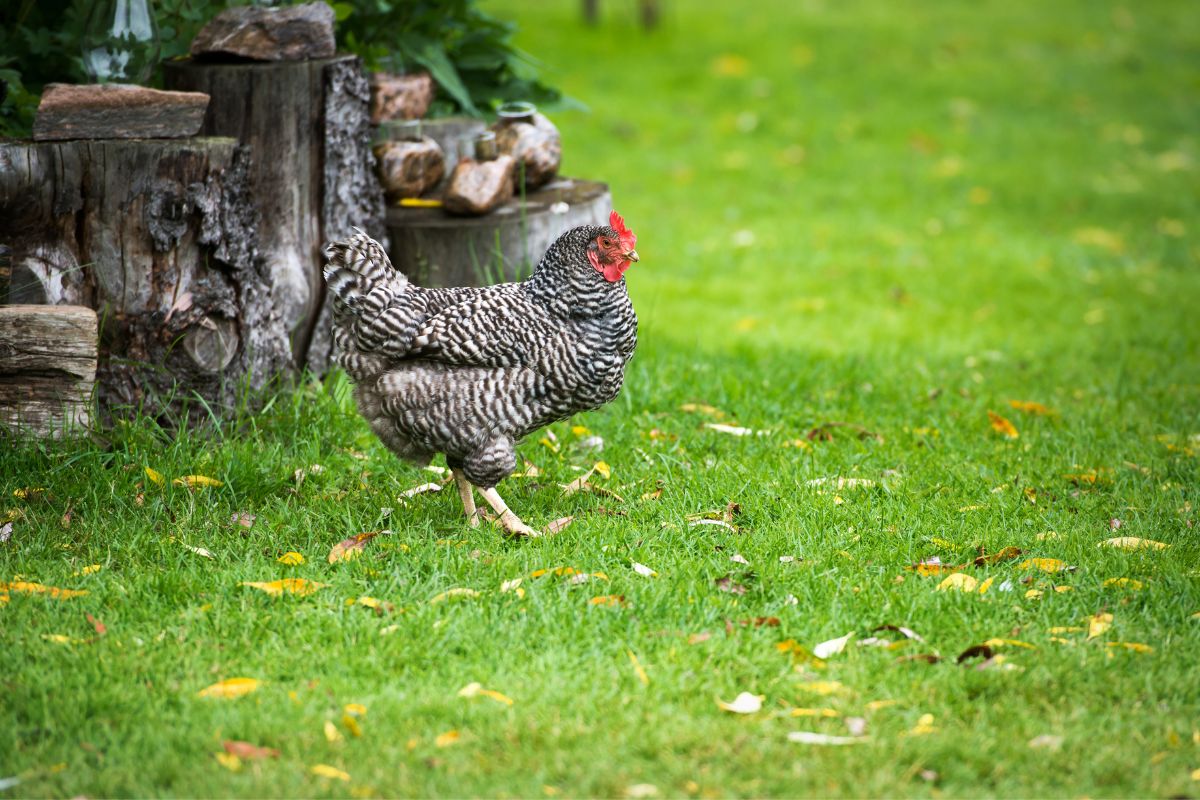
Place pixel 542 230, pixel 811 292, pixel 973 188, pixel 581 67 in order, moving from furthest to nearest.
→ pixel 581 67, pixel 973 188, pixel 811 292, pixel 542 230

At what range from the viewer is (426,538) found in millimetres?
4672

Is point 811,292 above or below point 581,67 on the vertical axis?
below

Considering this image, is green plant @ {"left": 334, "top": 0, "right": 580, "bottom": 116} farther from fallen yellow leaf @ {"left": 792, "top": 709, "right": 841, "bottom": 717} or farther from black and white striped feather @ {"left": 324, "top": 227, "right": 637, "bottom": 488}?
fallen yellow leaf @ {"left": 792, "top": 709, "right": 841, "bottom": 717}

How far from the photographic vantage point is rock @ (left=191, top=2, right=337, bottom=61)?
5715 millimetres

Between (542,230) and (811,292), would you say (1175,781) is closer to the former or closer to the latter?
(542,230)

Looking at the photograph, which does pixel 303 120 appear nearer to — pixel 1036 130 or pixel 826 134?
pixel 826 134

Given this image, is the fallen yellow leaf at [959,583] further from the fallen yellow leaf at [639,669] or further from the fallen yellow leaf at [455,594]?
the fallen yellow leaf at [455,594]

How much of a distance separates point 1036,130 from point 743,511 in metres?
10.7

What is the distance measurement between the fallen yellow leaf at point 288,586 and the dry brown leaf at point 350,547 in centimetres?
22

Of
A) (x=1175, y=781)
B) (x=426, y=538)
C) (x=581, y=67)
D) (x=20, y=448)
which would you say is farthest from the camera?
(x=581, y=67)

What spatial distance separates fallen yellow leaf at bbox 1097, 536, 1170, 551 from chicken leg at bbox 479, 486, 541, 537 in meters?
2.17

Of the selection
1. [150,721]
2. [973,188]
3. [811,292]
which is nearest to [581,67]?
[973,188]

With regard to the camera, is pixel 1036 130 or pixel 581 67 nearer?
pixel 1036 130

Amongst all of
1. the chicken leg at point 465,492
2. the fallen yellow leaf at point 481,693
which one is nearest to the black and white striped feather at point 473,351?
the chicken leg at point 465,492
